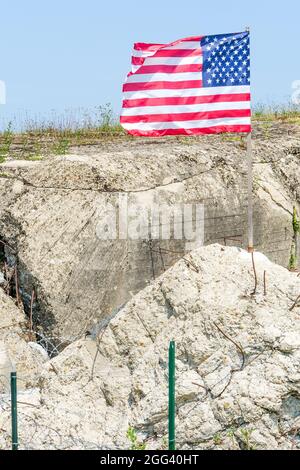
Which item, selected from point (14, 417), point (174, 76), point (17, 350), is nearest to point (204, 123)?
point (174, 76)

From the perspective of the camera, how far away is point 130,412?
6.68 m

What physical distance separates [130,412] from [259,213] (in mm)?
3789

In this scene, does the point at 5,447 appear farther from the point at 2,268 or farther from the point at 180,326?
the point at 2,268

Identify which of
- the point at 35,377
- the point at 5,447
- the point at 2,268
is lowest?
the point at 5,447

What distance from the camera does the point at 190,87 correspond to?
7.82 metres

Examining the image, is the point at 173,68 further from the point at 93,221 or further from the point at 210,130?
the point at 93,221

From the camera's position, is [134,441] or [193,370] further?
[193,370]

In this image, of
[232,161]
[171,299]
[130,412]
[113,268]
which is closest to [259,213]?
[232,161]

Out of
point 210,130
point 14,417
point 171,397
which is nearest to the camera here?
point 171,397

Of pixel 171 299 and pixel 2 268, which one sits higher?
pixel 2 268

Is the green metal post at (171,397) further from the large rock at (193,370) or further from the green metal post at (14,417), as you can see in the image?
the green metal post at (14,417)

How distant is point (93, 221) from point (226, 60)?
2.06 m

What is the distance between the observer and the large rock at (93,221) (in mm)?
8555

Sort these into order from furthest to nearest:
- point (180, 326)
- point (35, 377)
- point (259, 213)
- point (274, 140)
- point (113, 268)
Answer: point (274, 140) → point (259, 213) → point (113, 268) → point (35, 377) → point (180, 326)
